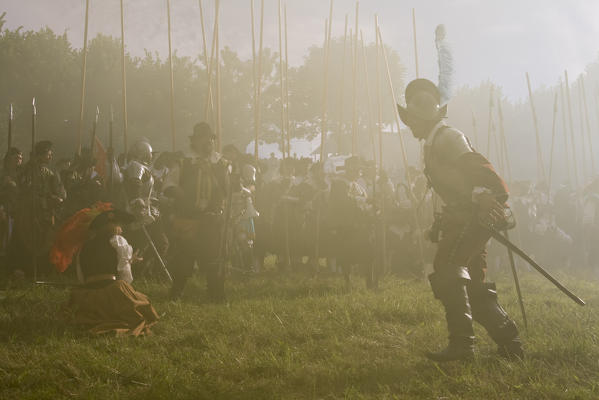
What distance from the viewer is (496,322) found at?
13.5 feet

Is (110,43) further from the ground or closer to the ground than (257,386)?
further from the ground

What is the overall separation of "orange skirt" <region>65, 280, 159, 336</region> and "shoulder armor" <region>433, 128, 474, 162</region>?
3390 mm

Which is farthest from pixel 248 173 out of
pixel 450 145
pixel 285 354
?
pixel 450 145

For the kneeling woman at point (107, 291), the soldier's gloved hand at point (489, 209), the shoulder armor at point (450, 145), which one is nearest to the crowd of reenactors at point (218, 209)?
the shoulder armor at point (450, 145)

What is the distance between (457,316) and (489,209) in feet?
3.01

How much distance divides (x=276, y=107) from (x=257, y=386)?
31706mm

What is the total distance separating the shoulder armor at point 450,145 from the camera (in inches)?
166

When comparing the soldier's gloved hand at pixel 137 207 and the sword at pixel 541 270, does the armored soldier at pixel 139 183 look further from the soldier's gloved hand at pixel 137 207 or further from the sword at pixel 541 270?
the sword at pixel 541 270

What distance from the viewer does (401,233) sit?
1027cm

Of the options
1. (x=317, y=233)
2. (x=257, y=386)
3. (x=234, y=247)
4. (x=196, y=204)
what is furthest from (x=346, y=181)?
(x=257, y=386)

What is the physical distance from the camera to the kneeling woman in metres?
5.07

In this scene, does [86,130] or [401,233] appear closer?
[401,233]

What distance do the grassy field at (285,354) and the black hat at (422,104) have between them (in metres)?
2.17

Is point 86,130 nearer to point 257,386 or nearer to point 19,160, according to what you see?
point 19,160
